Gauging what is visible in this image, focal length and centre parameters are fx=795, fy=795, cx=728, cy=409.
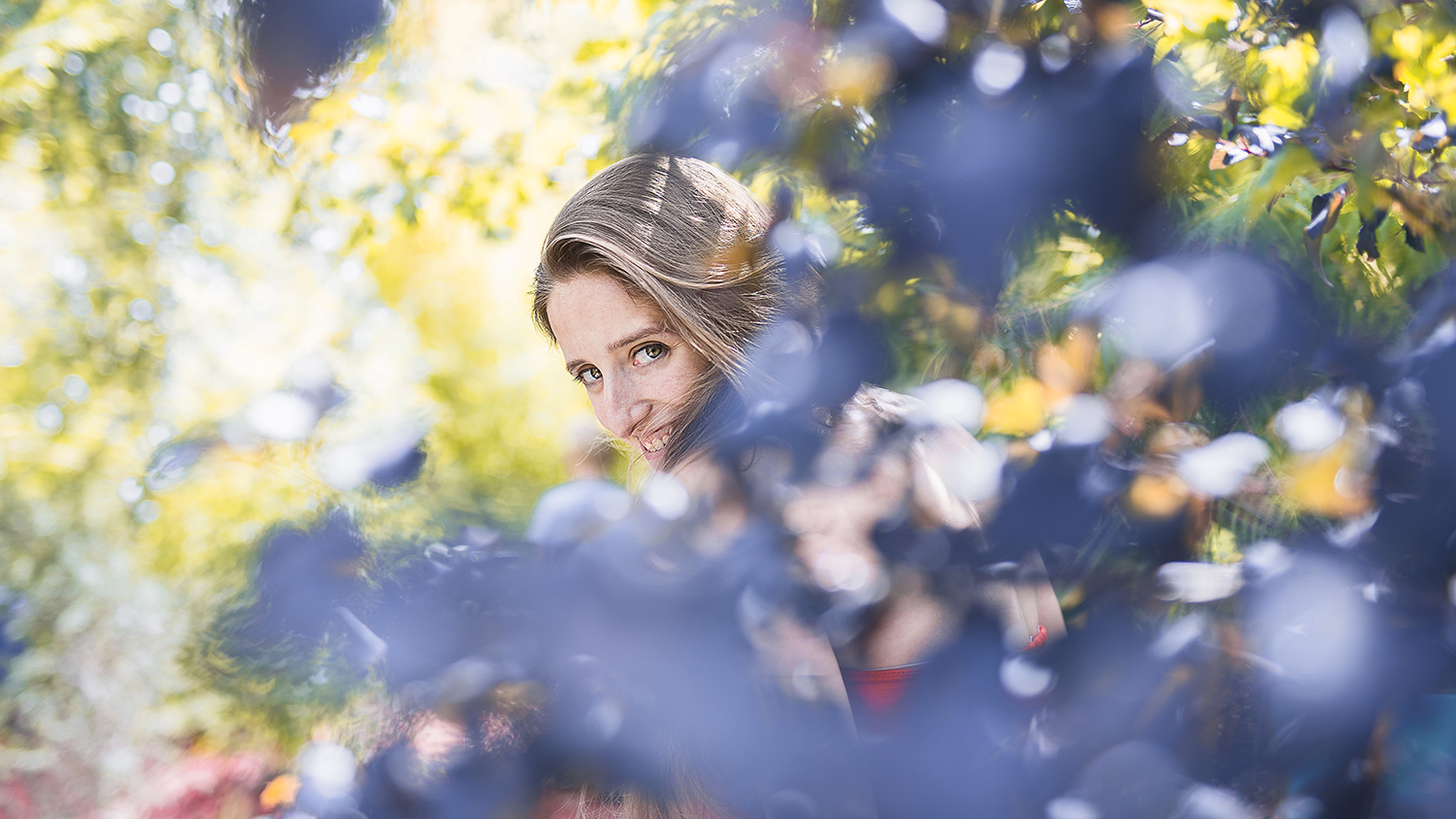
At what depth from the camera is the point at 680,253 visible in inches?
36.4

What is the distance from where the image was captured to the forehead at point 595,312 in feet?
3.01

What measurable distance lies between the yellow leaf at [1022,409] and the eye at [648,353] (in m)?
0.47

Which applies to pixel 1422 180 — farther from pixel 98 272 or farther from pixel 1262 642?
pixel 98 272

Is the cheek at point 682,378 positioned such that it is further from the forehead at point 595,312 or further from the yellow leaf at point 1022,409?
the yellow leaf at point 1022,409

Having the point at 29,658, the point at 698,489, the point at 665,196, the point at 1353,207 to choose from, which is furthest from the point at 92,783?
the point at 1353,207

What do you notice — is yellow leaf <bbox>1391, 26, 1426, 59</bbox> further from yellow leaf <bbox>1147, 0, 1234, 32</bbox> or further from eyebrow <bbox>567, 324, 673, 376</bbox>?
eyebrow <bbox>567, 324, 673, 376</bbox>

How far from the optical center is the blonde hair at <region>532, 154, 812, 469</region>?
899 mm

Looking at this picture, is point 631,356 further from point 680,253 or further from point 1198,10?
point 1198,10

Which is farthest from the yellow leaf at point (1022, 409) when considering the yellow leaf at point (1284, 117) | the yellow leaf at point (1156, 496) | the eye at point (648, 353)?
the eye at point (648, 353)

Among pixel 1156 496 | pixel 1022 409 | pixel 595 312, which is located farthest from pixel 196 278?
pixel 1156 496

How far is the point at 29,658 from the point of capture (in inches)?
145

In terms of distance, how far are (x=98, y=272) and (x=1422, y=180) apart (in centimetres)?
589

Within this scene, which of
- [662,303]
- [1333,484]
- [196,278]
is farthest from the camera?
[196,278]

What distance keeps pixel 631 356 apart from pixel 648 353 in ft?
0.07
